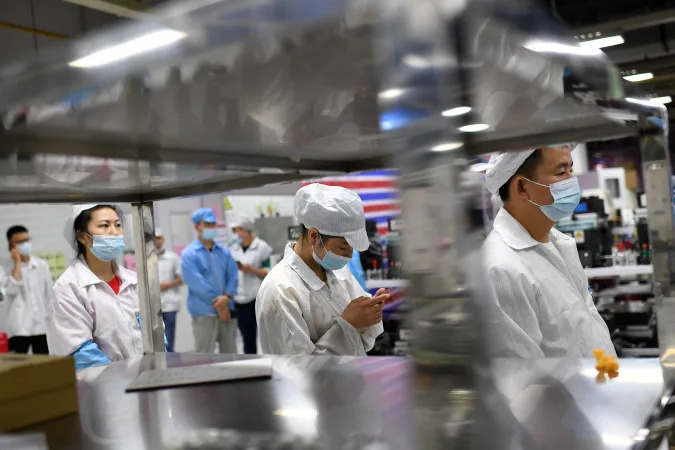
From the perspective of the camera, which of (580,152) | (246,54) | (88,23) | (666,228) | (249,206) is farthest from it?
(580,152)

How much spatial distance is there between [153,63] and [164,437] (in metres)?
0.46

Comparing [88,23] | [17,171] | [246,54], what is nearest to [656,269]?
[246,54]

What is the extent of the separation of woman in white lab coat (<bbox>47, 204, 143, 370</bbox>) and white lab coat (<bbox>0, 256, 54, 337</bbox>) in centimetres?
355

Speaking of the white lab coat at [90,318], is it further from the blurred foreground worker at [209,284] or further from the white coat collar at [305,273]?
the blurred foreground worker at [209,284]

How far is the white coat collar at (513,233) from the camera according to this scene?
1.92 m

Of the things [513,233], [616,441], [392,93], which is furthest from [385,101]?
[513,233]

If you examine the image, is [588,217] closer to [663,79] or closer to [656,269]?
[663,79]

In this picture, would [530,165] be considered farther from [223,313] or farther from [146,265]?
[223,313]

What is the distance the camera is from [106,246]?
9.04ft

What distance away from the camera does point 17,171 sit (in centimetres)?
116

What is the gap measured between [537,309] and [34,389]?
4.42 ft

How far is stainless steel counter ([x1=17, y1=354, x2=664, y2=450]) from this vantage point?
2.18 ft

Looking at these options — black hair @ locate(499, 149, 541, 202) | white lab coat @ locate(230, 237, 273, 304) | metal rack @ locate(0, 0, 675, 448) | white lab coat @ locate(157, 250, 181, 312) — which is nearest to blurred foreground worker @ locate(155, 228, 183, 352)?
white lab coat @ locate(157, 250, 181, 312)

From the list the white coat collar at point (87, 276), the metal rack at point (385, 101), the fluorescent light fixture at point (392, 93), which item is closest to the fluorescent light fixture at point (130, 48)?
the metal rack at point (385, 101)
